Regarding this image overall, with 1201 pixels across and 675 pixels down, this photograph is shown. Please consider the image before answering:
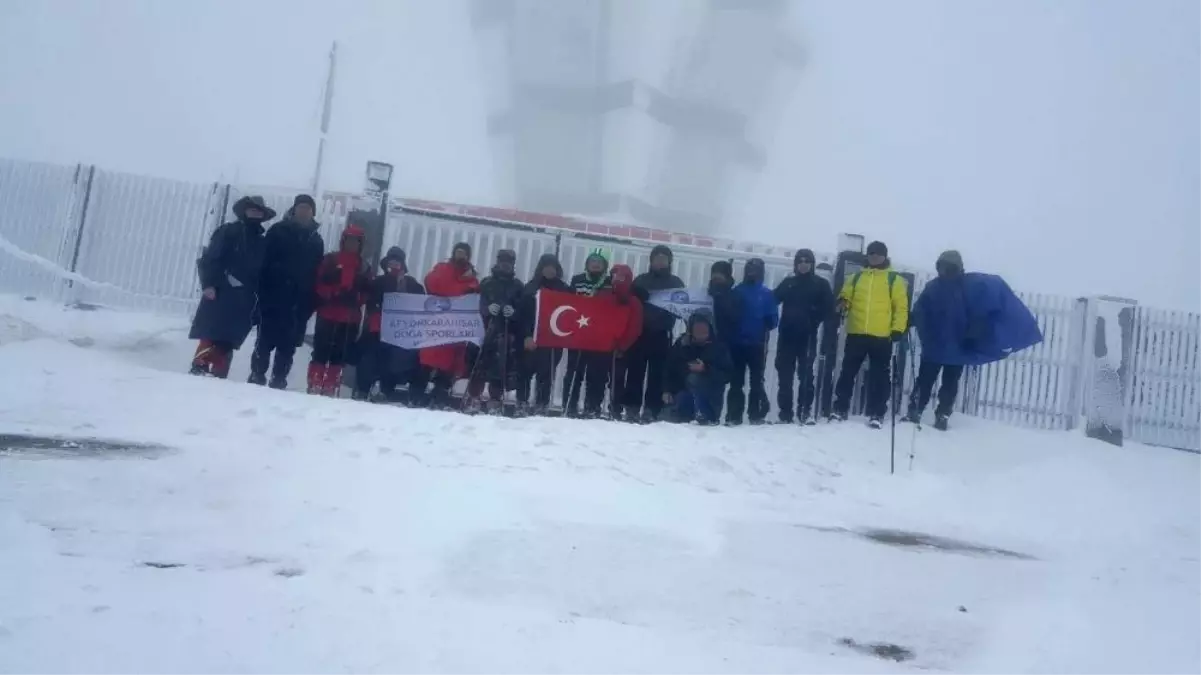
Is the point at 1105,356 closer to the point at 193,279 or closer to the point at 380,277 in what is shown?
the point at 380,277

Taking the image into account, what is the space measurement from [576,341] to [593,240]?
1868 mm

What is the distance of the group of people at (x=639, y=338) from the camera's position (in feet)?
27.9

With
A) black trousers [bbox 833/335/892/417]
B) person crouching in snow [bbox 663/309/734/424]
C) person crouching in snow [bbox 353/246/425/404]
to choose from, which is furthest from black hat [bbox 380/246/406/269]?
black trousers [bbox 833/335/892/417]

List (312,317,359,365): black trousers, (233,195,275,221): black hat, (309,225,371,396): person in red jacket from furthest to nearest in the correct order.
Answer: (312,317,359,365): black trousers, (309,225,371,396): person in red jacket, (233,195,275,221): black hat

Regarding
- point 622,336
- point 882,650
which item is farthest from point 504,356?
point 882,650

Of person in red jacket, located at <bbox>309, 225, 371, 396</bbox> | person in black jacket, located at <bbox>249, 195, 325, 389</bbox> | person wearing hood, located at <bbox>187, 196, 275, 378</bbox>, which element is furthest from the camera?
person in red jacket, located at <bbox>309, 225, 371, 396</bbox>

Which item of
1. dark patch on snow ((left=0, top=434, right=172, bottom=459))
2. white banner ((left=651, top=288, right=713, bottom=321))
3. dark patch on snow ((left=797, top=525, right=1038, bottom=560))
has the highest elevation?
white banner ((left=651, top=288, right=713, bottom=321))

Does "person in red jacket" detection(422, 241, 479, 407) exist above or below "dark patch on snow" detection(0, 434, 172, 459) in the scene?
above

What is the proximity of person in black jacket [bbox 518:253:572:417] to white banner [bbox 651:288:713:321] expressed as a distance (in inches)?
36.0

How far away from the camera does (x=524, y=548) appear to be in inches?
180

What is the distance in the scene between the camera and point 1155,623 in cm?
454

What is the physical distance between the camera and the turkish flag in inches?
336

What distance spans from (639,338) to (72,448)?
4976mm

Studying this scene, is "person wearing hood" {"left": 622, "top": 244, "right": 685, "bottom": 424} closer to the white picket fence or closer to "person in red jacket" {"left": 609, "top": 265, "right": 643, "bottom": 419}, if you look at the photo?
"person in red jacket" {"left": 609, "top": 265, "right": 643, "bottom": 419}
